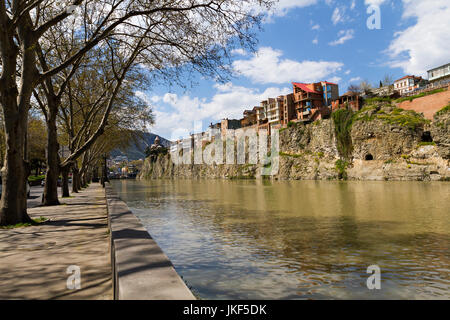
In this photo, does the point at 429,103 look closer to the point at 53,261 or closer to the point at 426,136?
the point at 426,136

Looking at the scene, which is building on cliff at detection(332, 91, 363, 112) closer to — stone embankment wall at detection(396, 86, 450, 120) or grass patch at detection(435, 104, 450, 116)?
stone embankment wall at detection(396, 86, 450, 120)

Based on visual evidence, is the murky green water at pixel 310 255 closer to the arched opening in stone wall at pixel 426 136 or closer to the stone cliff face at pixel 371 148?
the stone cliff face at pixel 371 148

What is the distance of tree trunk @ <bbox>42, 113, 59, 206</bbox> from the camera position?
16.6m

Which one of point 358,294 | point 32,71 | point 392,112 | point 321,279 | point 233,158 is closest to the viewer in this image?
point 358,294

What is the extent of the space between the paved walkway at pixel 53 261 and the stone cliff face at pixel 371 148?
50.9m

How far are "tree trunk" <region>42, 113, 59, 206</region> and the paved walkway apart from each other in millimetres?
7645

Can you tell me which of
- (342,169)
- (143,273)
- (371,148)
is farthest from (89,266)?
(342,169)

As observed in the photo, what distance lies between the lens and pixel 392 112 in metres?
61.2

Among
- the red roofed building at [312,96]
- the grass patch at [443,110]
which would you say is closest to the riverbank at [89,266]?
the grass patch at [443,110]

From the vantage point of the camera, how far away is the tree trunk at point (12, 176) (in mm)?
9945

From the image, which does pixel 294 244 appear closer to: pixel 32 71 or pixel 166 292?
pixel 166 292

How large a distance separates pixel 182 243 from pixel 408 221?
8.27m
